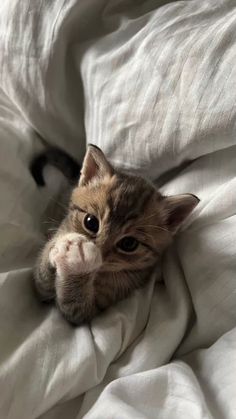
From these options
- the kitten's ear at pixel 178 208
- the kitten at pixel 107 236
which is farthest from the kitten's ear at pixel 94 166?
the kitten's ear at pixel 178 208

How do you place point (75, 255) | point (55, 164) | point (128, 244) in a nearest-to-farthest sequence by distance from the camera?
Result: point (75, 255)
point (128, 244)
point (55, 164)

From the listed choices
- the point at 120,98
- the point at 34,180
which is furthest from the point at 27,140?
the point at 120,98

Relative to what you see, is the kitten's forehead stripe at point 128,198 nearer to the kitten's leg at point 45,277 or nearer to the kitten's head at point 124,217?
the kitten's head at point 124,217

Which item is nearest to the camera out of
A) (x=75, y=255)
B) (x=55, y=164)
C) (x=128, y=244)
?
(x=75, y=255)

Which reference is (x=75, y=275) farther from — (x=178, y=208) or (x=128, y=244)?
(x=178, y=208)

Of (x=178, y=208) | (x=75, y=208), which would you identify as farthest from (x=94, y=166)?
(x=178, y=208)

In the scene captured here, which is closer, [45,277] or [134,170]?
[45,277]
